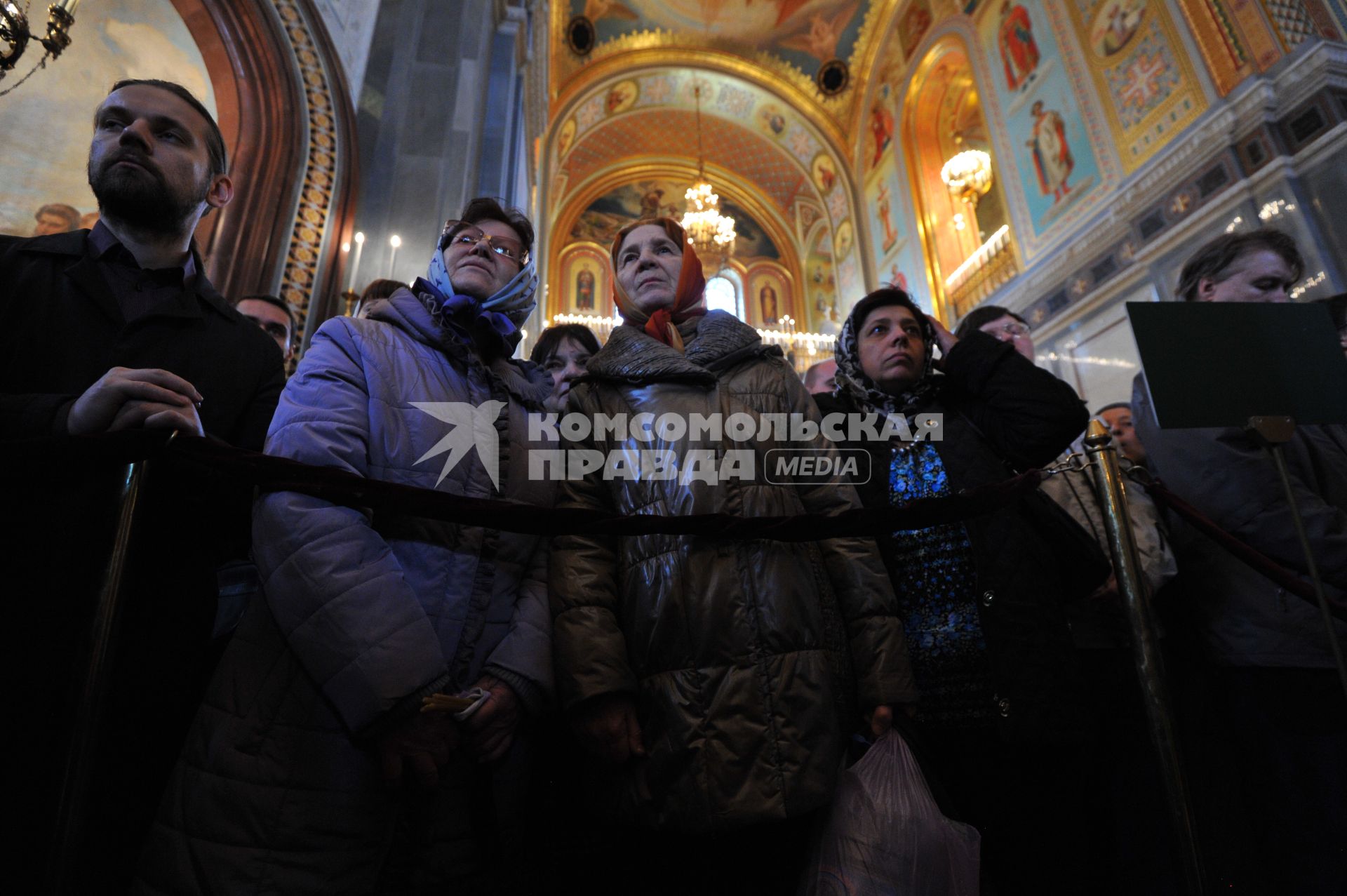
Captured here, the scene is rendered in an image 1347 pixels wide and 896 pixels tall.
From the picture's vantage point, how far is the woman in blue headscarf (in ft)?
2.86

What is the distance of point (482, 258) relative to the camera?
4.78 feet

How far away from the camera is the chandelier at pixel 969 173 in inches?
340

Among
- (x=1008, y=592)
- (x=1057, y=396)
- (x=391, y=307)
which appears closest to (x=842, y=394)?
(x=1057, y=396)

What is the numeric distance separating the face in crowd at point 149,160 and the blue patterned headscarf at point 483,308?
1.72 feet

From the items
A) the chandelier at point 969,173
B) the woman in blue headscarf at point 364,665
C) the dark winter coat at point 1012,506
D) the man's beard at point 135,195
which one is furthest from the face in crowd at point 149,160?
the chandelier at point 969,173

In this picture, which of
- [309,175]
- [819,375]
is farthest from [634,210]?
[819,375]

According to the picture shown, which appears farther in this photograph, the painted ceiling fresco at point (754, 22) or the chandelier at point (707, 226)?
the painted ceiling fresco at point (754, 22)

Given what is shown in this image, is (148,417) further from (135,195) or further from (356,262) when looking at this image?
(356,262)

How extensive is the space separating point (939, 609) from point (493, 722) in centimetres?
108

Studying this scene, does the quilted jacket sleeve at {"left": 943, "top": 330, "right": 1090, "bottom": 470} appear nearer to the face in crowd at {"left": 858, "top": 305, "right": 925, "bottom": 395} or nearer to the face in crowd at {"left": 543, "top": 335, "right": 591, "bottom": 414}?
the face in crowd at {"left": 858, "top": 305, "right": 925, "bottom": 395}

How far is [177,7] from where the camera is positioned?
11.9ft

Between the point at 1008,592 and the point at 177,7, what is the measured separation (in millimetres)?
5482

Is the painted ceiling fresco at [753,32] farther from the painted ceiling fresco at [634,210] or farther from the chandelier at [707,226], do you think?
the chandelier at [707,226]

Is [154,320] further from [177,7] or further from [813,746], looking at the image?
[177,7]
